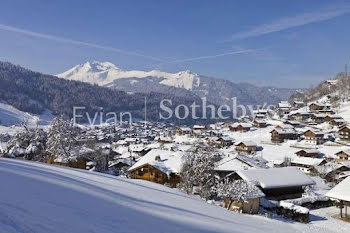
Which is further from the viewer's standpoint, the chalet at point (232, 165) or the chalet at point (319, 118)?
the chalet at point (319, 118)

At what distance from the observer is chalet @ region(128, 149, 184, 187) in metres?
45.0

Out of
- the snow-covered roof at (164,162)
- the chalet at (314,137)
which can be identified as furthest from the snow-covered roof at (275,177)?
the chalet at (314,137)

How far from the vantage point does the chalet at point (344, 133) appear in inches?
3196

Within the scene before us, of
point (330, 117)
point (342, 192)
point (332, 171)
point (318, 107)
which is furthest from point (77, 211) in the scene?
point (318, 107)

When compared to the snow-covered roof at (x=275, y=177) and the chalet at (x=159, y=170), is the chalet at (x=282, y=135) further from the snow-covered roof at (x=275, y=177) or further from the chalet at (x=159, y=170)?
the snow-covered roof at (x=275, y=177)

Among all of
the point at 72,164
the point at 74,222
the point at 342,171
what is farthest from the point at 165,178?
the point at 74,222

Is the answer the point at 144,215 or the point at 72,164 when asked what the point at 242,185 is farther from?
the point at 72,164

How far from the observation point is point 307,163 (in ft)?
205

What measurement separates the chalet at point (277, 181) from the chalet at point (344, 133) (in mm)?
47695

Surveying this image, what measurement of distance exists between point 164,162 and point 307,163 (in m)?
28.1

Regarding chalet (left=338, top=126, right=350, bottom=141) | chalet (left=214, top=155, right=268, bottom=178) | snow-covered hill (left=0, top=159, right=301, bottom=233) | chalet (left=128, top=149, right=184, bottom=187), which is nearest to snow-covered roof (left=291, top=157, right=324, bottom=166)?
chalet (left=214, top=155, right=268, bottom=178)

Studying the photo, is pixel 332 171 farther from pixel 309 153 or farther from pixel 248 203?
pixel 248 203

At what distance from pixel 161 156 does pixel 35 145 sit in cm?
1680

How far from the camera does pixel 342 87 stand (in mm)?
131000
